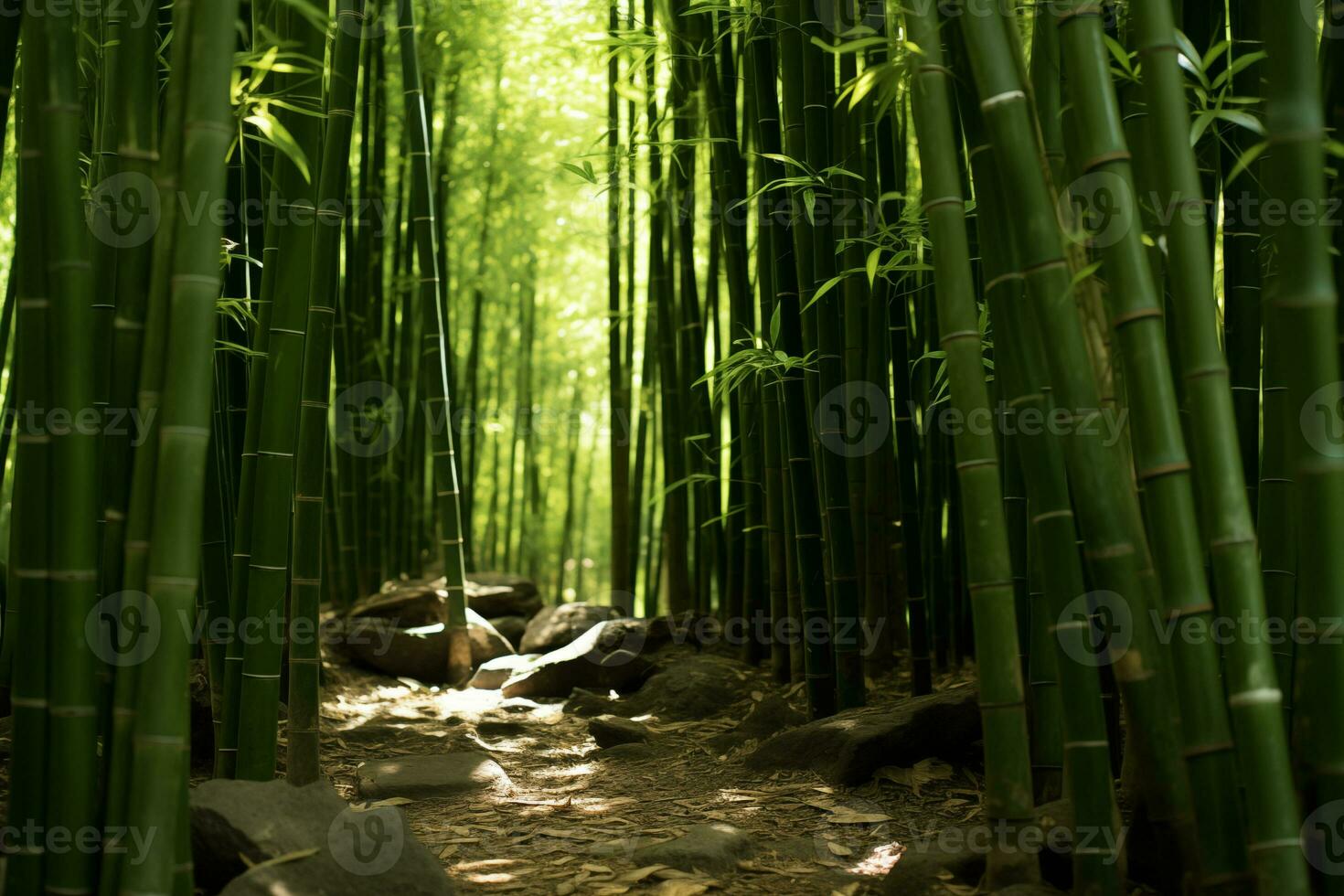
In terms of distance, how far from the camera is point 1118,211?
1232mm

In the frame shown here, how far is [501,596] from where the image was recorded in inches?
189

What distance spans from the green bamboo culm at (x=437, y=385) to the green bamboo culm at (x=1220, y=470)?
8.78 feet

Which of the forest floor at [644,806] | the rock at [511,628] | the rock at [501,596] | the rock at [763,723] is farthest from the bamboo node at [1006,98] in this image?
the rock at [501,596]

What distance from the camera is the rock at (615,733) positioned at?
274cm

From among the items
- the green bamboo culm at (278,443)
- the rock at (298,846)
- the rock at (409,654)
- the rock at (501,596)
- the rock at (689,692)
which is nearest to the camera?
the rock at (298,846)

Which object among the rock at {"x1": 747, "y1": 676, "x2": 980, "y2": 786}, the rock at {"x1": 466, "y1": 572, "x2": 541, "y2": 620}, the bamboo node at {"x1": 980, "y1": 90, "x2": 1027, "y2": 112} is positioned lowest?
the rock at {"x1": 747, "y1": 676, "x2": 980, "y2": 786}

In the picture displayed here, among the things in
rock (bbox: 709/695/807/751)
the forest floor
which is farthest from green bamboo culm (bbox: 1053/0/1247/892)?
rock (bbox: 709/695/807/751)

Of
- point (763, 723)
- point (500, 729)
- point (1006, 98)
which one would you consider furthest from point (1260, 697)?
point (500, 729)

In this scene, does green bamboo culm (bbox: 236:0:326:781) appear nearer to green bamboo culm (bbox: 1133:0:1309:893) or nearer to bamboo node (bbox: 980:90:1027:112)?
bamboo node (bbox: 980:90:1027:112)

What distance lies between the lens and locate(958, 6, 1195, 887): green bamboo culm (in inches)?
50.6

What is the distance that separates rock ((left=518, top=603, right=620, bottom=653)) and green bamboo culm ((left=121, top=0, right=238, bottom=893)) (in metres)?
2.92

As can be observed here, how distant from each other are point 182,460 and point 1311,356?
135cm

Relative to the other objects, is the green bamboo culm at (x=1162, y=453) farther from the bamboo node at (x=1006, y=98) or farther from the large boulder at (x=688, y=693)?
the large boulder at (x=688, y=693)

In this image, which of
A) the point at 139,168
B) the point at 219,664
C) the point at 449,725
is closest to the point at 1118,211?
the point at 139,168
